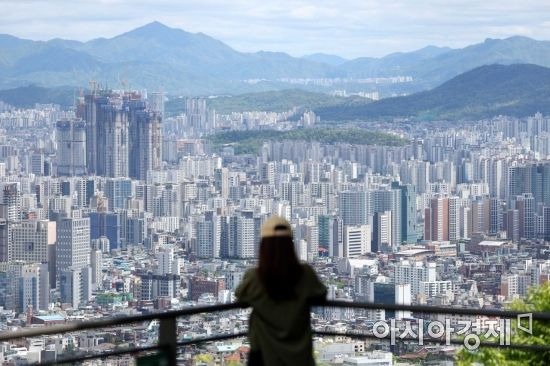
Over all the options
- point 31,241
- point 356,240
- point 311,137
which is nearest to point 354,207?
point 356,240

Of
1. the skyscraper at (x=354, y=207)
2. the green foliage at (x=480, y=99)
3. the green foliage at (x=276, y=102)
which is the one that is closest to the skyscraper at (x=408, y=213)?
the skyscraper at (x=354, y=207)

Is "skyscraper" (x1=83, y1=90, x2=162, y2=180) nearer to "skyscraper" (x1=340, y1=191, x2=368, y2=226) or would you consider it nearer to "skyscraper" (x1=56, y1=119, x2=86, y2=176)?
"skyscraper" (x1=56, y1=119, x2=86, y2=176)

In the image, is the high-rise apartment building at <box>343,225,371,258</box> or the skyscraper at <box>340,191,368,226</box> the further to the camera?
the skyscraper at <box>340,191,368,226</box>

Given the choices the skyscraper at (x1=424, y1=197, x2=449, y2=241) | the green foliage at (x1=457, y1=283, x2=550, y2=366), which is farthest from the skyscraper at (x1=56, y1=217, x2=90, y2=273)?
the green foliage at (x1=457, y1=283, x2=550, y2=366)

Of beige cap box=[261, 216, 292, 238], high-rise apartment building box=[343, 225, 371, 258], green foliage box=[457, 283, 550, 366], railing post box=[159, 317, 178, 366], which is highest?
beige cap box=[261, 216, 292, 238]

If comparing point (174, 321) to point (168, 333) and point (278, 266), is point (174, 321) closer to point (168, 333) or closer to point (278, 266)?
point (168, 333)

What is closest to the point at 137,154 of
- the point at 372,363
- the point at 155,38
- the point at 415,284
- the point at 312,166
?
the point at 312,166
